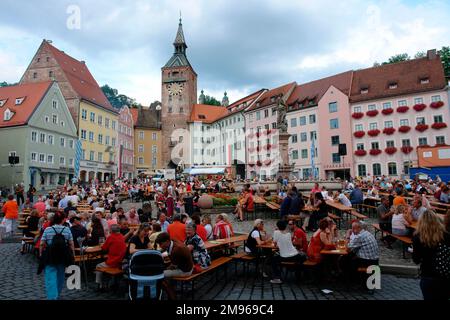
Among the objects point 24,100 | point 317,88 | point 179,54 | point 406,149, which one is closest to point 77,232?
point 24,100

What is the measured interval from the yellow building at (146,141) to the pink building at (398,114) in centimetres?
4285

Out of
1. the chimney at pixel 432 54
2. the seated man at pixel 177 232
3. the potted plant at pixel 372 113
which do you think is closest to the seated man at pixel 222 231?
the seated man at pixel 177 232

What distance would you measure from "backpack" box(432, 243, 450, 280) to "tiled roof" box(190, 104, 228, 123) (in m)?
70.5

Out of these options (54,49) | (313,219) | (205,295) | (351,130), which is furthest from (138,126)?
(205,295)

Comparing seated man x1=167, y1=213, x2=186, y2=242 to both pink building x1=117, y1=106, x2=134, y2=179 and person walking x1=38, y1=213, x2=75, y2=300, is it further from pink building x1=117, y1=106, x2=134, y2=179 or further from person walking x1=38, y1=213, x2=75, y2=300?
pink building x1=117, y1=106, x2=134, y2=179

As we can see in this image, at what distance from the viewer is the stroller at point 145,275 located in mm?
5129

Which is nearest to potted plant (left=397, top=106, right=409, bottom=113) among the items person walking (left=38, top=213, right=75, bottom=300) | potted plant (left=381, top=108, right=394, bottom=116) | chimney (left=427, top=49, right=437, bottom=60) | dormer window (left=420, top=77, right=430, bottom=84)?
potted plant (left=381, top=108, right=394, bottom=116)

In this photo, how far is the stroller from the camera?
5129 mm

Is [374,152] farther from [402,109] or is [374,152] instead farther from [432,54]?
[432,54]

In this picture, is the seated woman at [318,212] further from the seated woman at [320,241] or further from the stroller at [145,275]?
the stroller at [145,275]

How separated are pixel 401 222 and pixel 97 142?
169 feet

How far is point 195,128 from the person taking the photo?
74.4m

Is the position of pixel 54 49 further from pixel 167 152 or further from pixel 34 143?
pixel 167 152
